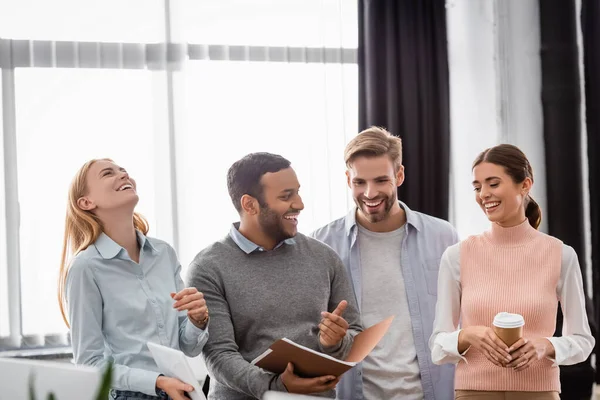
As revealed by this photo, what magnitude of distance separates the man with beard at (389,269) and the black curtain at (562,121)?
1783 mm

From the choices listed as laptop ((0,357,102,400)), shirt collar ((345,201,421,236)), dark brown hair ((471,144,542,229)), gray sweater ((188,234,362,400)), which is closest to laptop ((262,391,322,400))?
laptop ((0,357,102,400))

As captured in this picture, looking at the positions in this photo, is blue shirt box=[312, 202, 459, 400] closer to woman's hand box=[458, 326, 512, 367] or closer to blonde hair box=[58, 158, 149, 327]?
woman's hand box=[458, 326, 512, 367]

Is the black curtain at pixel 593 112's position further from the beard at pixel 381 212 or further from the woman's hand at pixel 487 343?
the woman's hand at pixel 487 343

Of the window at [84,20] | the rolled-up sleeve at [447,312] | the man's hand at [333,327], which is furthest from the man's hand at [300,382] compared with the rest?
the window at [84,20]

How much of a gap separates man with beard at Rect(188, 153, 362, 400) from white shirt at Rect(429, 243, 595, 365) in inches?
10.2

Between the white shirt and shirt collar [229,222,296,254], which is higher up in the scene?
shirt collar [229,222,296,254]

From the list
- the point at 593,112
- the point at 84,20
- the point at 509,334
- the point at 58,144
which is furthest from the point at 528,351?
the point at 84,20

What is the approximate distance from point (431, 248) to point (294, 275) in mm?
594

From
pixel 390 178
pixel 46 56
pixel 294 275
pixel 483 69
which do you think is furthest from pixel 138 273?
pixel 483 69

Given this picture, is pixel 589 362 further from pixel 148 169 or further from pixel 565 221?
pixel 148 169

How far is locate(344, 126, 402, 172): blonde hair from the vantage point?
8.65ft

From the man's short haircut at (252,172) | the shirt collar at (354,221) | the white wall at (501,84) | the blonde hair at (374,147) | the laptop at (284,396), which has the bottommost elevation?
the laptop at (284,396)

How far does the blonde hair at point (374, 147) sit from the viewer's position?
2.64 metres

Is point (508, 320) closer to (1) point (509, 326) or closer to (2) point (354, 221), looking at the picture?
(1) point (509, 326)
